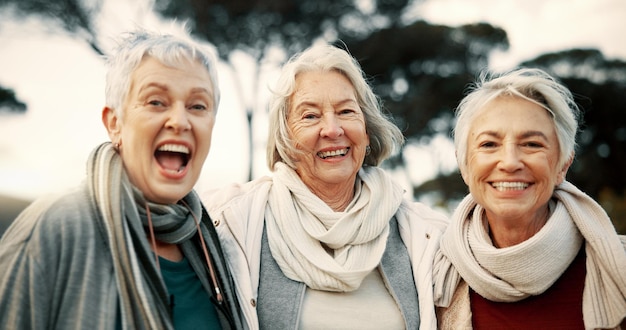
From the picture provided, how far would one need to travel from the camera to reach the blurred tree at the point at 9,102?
10.3 m

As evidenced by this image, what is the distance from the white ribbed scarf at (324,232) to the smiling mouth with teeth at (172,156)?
→ 2.44 feet

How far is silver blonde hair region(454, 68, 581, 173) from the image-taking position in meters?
2.44

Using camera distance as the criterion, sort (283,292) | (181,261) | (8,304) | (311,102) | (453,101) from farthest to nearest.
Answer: (453,101) → (311,102) → (283,292) → (181,261) → (8,304)

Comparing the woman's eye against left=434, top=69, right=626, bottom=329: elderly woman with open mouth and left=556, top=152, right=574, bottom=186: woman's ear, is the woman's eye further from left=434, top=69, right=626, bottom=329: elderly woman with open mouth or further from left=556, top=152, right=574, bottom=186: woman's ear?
left=556, top=152, right=574, bottom=186: woman's ear

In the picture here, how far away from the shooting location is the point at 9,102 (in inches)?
412

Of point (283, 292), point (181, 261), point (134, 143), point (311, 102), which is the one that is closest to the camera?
point (134, 143)

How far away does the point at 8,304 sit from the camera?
1.59 metres

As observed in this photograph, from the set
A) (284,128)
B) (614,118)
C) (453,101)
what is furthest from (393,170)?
(284,128)

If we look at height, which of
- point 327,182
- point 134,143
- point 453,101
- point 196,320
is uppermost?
point 453,101

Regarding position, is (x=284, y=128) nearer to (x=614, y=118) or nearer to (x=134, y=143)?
(x=134, y=143)

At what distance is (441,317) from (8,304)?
182cm

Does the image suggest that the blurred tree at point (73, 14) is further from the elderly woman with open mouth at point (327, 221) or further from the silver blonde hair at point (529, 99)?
the silver blonde hair at point (529, 99)

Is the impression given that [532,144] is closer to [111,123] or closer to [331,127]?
[331,127]

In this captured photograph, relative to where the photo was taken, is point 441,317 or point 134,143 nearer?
point 134,143
